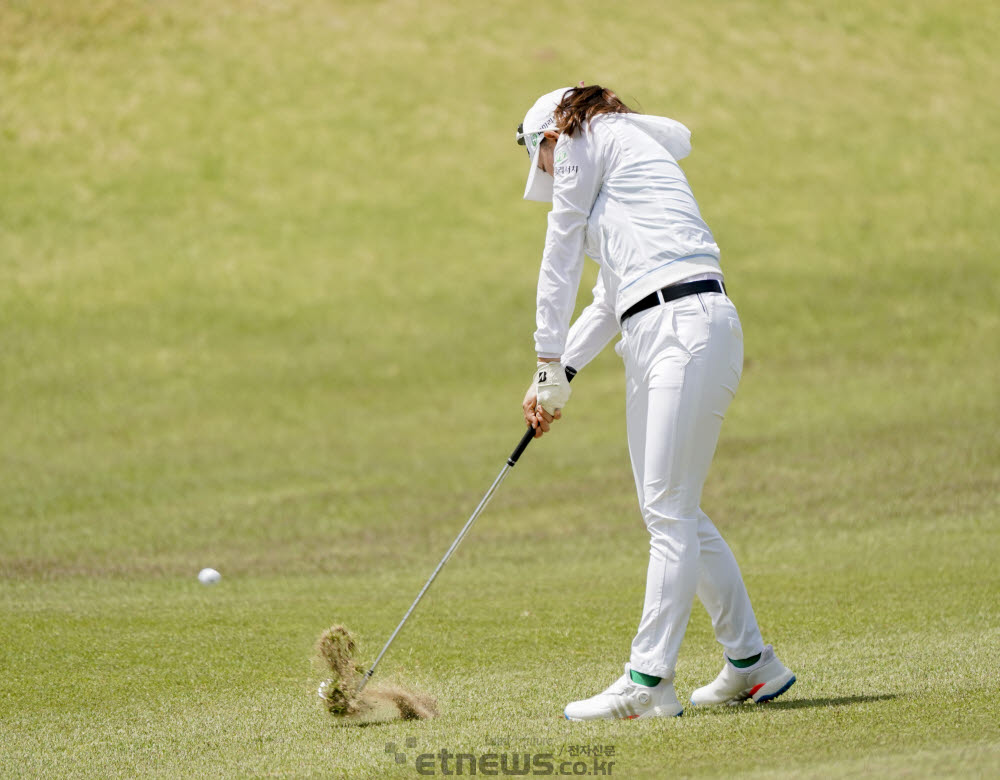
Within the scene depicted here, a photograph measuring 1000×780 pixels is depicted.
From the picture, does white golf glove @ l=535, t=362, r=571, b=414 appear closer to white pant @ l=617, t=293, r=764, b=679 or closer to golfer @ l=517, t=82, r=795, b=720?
golfer @ l=517, t=82, r=795, b=720

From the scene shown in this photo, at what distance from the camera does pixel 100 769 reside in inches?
193

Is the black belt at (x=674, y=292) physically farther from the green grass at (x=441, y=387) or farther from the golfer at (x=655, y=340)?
the green grass at (x=441, y=387)

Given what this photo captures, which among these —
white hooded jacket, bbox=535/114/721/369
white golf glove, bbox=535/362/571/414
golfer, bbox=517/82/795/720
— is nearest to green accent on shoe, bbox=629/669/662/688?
golfer, bbox=517/82/795/720

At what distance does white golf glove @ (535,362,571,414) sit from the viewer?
207 inches

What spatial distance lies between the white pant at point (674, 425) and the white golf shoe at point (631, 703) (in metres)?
0.07

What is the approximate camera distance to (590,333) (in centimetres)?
556

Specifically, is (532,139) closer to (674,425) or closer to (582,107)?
(582,107)

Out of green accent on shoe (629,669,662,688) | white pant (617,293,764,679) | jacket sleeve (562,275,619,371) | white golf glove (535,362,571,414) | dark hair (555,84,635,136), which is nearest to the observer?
white pant (617,293,764,679)

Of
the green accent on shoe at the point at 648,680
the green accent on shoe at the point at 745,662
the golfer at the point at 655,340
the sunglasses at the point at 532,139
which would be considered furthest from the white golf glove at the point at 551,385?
the green accent on shoe at the point at 745,662

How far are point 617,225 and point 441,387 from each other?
14141 mm

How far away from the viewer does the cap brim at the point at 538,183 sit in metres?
5.32

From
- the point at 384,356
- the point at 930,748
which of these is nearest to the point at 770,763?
the point at 930,748

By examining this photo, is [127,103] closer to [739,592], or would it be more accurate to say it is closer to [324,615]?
[324,615]

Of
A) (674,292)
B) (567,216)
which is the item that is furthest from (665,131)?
(674,292)
